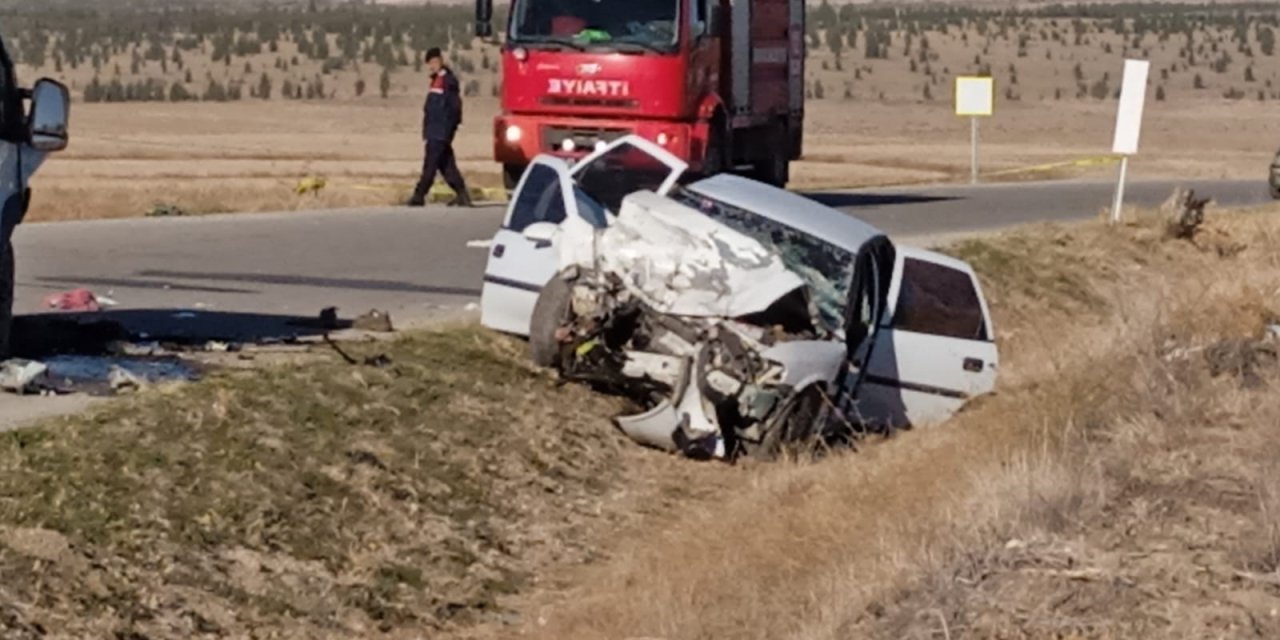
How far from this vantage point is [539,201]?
51.8 ft

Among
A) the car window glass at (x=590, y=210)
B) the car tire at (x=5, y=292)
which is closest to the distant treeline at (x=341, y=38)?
the car window glass at (x=590, y=210)

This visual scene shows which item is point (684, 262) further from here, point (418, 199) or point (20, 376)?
point (418, 199)

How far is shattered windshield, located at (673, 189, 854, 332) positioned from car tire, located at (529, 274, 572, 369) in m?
1.12

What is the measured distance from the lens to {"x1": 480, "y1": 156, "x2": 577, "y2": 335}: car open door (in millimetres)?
15164

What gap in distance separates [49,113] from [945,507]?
449 centimetres

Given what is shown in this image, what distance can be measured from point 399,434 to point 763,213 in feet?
11.1

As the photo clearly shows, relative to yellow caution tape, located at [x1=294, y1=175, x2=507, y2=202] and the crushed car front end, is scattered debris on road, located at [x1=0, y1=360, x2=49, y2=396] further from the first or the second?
yellow caution tape, located at [x1=294, y1=175, x2=507, y2=202]

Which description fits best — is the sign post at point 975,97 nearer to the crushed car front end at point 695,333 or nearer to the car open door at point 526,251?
the car open door at point 526,251

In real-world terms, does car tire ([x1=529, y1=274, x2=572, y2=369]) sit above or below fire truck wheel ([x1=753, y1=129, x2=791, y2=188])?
above

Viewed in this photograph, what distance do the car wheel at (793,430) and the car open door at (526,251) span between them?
1.86m

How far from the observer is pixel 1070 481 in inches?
407

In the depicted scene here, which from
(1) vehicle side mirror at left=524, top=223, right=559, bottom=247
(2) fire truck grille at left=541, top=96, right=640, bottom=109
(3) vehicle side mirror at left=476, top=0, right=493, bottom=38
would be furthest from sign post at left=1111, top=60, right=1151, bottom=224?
(1) vehicle side mirror at left=524, top=223, right=559, bottom=247

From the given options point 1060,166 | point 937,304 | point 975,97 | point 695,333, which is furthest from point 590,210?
point 1060,166

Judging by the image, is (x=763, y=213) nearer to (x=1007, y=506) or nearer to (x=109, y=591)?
(x=1007, y=506)
